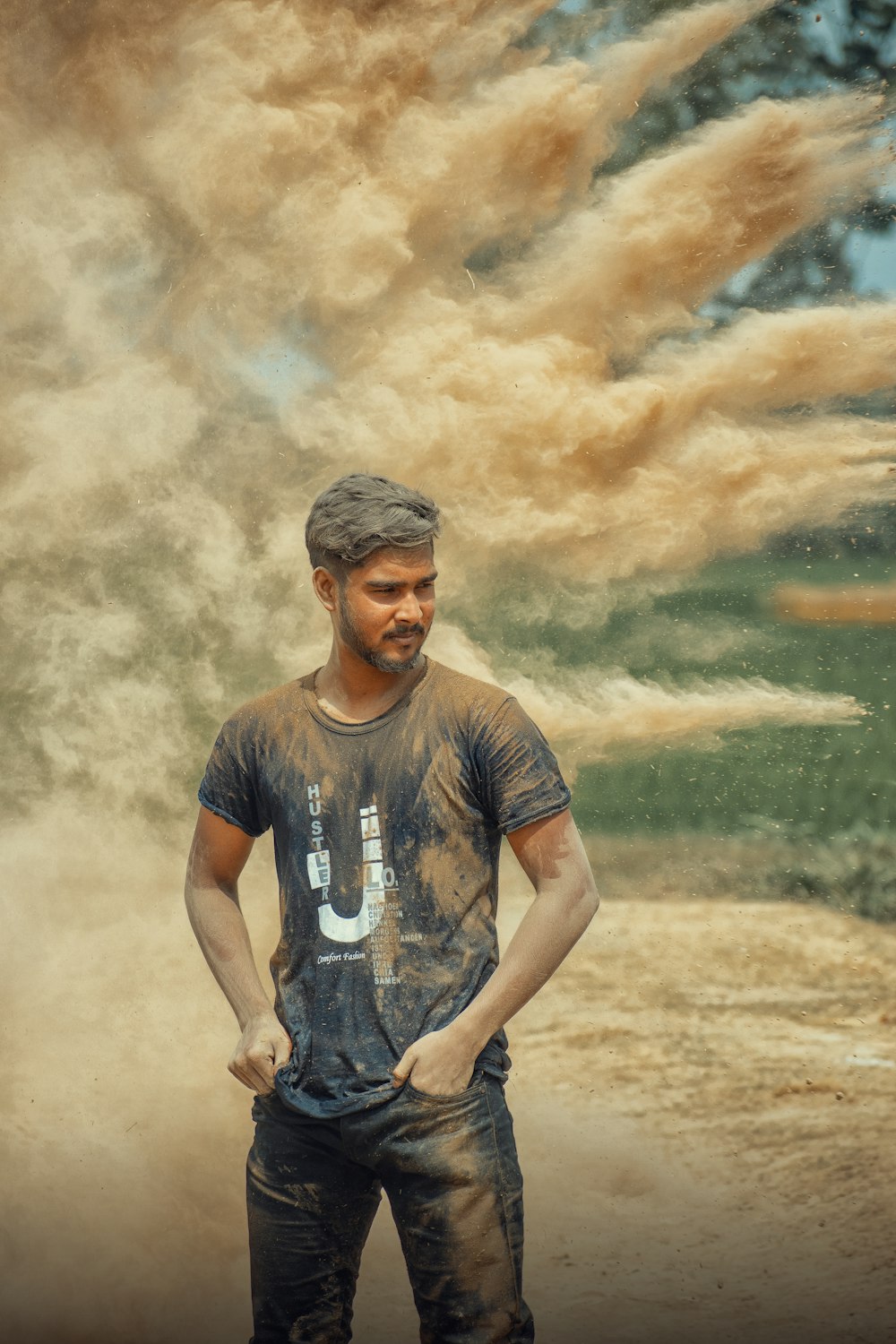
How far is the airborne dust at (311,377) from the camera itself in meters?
4.52

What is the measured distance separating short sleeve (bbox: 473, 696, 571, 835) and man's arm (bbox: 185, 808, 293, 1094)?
18.7 inches

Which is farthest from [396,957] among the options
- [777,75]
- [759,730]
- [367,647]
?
[777,75]

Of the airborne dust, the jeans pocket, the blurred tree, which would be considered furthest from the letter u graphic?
→ the blurred tree

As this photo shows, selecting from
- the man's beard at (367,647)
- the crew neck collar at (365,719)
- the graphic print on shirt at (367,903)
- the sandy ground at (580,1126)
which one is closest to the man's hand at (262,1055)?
the graphic print on shirt at (367,903)

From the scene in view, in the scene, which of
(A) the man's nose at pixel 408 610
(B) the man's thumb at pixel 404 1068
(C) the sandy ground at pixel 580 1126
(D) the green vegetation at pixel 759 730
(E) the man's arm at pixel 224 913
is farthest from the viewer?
(D) the green vegetation at pixel 759 730

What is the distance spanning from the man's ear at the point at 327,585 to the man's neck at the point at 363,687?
0.08 m

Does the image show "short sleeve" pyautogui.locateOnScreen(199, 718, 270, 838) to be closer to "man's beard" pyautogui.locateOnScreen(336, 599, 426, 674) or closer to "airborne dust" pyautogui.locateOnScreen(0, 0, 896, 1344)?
"man's beard" pyautogui.locateOnScreen(336, 599, 426, 674)

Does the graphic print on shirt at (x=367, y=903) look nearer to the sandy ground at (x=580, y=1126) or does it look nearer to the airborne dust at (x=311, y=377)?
the sandy ground at (x=580, y=1126)

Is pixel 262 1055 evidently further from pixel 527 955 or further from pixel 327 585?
pixel 327 585

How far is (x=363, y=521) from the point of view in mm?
2125

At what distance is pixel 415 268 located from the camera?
473 centimetres

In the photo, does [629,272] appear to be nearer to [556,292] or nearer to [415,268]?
[556,292]

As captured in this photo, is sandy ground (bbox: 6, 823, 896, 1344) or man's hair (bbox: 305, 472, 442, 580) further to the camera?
sandy ground (bbox: 6, 823, 896, 1344)

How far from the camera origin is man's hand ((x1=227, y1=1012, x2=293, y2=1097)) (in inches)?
84.0
